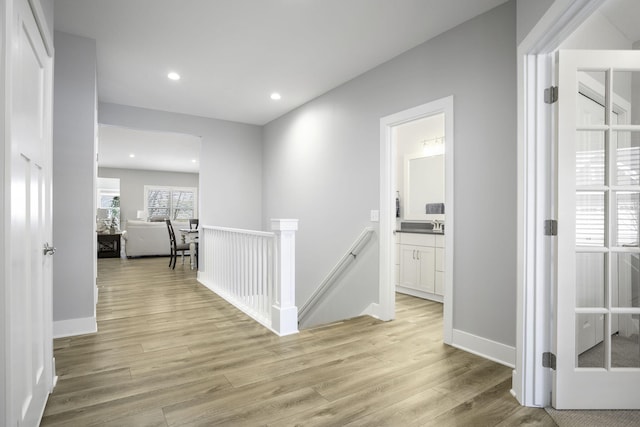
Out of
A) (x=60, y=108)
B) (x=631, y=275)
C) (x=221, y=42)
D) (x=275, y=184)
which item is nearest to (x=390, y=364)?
(x=631, y=275)

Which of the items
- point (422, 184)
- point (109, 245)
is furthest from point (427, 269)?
point (109, 245)

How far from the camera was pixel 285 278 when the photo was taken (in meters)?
3.07

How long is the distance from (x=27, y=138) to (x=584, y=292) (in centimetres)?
284

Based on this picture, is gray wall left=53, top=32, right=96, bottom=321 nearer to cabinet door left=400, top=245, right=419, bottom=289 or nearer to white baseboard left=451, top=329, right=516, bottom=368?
white baseboard left=451, top=329, right=516, bottom=368

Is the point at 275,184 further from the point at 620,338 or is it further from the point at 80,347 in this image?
the point at 620,338

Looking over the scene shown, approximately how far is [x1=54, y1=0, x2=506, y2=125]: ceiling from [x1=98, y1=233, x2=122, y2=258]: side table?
5.32m

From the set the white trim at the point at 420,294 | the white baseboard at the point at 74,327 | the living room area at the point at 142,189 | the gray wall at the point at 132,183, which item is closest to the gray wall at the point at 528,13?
the white trim at the point at 420,294

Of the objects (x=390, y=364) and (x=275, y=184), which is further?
(x=275, y=184)

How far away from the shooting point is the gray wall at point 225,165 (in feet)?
17.9

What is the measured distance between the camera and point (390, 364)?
2.46 metres

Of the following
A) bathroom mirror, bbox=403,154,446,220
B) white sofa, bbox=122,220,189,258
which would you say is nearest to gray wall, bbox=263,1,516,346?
bathroom mirror, bbox=403,154,446,220

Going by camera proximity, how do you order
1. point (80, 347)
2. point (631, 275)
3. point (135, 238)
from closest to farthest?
point (631, 275) → point (80, 347) → point (135, 238)

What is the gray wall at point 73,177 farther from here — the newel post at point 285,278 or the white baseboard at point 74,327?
the newel post at point 285,278

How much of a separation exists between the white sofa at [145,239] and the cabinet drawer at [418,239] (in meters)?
6.58
